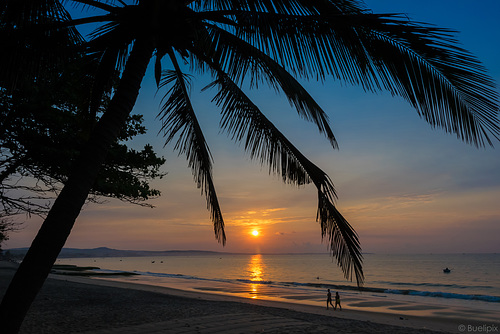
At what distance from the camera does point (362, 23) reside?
9.08 ft

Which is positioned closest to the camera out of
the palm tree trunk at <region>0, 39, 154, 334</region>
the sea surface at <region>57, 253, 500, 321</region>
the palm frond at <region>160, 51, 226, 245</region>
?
the palm tree trunk at <region>0, 39, 154, 334</region>

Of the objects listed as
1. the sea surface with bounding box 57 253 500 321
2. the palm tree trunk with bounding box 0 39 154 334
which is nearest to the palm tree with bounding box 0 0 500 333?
the palm tree trunk with bounding box 0 39 154 334

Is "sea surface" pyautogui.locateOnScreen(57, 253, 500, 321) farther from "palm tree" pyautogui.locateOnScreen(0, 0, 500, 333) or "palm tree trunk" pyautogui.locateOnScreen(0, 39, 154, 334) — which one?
"palm tree trunk" pyautogui.locateOnScreen(0, 39, 154, 334)

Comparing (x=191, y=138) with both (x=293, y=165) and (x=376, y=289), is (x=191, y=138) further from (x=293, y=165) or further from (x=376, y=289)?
(x=376, y=289)

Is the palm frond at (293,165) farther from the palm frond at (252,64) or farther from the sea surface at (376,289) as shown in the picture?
the sea surface at (376,289)

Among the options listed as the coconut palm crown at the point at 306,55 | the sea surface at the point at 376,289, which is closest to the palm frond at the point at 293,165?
the coconut palm crown at the point at 306,55

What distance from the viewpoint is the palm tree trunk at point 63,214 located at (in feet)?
8.27

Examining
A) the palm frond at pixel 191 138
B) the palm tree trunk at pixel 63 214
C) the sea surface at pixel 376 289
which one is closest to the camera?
the palm tree trunk at pixel 63 214

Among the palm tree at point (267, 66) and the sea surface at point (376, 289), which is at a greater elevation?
the palm tree at point (267, 66)

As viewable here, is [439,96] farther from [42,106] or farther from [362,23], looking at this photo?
[42,106]

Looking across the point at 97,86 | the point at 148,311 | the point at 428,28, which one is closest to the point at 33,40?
the point at 97,86

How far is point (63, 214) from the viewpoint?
2.69m

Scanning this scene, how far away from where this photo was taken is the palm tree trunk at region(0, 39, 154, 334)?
252cm

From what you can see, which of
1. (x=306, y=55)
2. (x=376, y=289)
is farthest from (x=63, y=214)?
(x=376, y=289)
